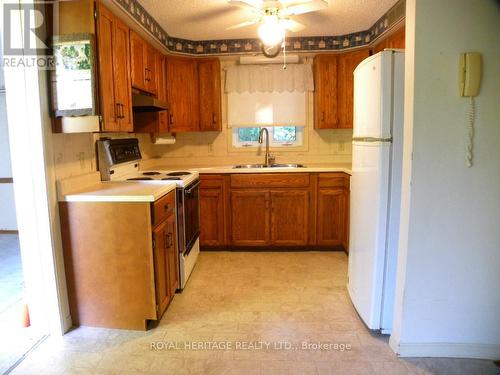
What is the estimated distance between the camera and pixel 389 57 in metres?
2.01

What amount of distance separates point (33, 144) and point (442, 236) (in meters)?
2.43

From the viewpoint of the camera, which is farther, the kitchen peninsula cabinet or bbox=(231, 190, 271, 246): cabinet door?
bbox=(231, 190, 271, 246): cabinet door

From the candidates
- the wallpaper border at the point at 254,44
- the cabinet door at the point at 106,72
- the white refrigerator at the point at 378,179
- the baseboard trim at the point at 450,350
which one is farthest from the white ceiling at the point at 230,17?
the baseboard trim at the point at 450,350

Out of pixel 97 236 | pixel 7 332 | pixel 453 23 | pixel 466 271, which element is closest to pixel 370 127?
pixel 453 23

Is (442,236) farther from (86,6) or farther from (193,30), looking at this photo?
(193,30)

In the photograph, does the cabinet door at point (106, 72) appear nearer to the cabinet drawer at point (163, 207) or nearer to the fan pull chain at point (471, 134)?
the cabinet drawer at point (163, 207)

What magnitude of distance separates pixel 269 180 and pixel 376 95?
1.77 metres

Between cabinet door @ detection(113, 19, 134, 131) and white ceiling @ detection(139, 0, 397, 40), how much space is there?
1.10 ft

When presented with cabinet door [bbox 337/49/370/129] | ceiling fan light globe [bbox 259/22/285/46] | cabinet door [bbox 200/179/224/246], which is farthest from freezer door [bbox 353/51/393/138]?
cabinet door [bbox 200/179/224/246]

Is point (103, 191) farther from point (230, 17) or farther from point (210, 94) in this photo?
point (210, 94)

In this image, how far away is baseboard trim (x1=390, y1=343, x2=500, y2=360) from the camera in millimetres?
1970

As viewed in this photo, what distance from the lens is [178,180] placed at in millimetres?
2863

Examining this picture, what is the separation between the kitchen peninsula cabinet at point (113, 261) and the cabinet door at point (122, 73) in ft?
2.42

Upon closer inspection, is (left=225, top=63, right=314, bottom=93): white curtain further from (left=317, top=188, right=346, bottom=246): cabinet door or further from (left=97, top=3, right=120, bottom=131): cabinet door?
(left=97, top=3, right=120, bottom=131): cabinet door
